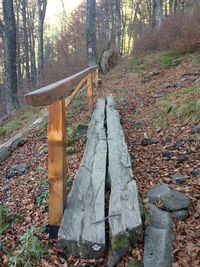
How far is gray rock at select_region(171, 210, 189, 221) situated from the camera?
10.3 feet

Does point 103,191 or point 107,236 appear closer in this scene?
point 107,236

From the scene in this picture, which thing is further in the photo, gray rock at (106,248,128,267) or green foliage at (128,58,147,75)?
green foliage at (128,58,147,75)

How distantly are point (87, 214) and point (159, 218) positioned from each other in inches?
29.0

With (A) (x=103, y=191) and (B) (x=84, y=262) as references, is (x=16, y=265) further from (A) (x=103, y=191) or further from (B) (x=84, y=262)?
(A) (x=103, y=191)

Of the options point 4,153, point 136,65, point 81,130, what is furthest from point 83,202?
point 136,65

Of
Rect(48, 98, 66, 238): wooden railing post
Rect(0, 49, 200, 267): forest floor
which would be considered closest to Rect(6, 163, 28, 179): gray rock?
Rect(0, 49, 200, 267): forest floor

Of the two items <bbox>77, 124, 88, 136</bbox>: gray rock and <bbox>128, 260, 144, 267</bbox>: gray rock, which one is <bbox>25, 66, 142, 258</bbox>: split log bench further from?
<bbox>77, 124, 88, 136</bbox>: gray rock

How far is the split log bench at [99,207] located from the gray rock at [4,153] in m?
2.89

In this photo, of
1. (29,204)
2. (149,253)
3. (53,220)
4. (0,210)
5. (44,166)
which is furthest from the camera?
(44,166)

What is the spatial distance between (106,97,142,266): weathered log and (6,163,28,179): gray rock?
185 cm

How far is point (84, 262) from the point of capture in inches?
101

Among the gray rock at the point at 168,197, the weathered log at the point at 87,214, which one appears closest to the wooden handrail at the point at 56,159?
the weathered log at the point at 87,214

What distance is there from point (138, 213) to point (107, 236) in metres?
0.36

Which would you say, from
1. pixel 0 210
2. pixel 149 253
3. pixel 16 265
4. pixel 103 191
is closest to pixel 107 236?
pixel 149 253
